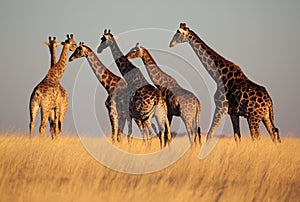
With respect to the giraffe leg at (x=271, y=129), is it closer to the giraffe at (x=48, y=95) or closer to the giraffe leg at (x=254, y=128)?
the giraffe leg at (x=254, y=128)

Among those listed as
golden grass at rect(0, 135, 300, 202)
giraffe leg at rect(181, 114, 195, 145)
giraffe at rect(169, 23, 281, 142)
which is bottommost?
golden grass at rect(0, 135, 300, 202)

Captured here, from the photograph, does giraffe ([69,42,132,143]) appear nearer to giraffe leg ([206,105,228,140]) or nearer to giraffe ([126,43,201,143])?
giraffe ([126,43,201,143])

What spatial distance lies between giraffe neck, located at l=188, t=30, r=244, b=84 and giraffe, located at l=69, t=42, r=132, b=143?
2203mm

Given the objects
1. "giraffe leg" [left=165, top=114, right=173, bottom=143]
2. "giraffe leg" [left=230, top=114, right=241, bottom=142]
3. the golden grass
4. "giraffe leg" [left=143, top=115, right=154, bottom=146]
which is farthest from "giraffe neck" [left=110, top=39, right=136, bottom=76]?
the golden grass

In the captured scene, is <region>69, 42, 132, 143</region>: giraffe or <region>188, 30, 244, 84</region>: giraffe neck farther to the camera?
<region>69, 42, 132, 143</region>: giraffe

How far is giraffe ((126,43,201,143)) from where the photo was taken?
1402 centimetres

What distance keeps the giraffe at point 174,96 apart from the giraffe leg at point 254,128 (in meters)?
1.26

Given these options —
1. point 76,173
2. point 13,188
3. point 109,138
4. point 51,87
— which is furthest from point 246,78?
point 13,188

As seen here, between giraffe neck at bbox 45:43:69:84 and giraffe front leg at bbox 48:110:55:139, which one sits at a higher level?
giraffe neck at bbox 45:43:69:84

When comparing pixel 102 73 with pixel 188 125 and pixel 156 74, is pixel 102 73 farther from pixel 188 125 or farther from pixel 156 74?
pixel 188 125

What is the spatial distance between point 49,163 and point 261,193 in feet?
12.4

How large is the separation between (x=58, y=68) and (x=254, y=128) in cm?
662

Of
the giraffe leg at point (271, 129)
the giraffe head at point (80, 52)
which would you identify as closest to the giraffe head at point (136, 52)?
the giraffe head at point (80, 52)

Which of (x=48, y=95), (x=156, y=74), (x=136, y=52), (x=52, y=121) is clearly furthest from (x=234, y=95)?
(x=52, y=121)
